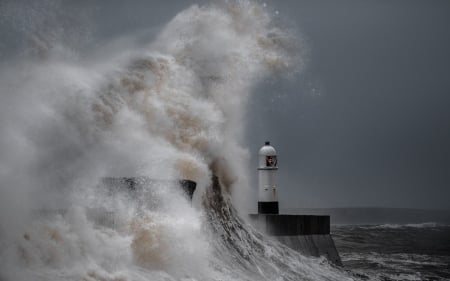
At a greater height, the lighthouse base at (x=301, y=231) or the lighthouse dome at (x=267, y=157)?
the lighthouse dome at (x=267, y=157)

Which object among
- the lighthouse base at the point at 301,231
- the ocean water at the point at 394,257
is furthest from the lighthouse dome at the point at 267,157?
the ocean water at the point at 394,257

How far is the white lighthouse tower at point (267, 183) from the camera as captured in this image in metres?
15.4

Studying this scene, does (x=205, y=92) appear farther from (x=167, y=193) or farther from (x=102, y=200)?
(x=102, y=200)

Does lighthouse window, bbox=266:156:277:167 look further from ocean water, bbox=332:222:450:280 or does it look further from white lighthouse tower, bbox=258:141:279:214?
ocean water, bbox=332:222:450:280

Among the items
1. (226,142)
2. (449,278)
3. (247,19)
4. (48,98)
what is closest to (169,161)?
(48,98)

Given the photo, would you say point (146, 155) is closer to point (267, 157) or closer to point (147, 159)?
point (147, 159)

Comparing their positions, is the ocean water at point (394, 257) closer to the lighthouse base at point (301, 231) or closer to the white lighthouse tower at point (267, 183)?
the lighthouse base at point (301, 231)

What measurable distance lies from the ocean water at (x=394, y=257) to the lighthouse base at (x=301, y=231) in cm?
91

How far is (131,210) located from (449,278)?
937 cm

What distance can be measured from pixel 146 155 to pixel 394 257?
11.6 m

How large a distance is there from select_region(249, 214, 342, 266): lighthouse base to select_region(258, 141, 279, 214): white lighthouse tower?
0.90m

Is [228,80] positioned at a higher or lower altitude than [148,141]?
higher

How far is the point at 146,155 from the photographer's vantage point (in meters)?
10.7

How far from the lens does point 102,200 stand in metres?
8.53
